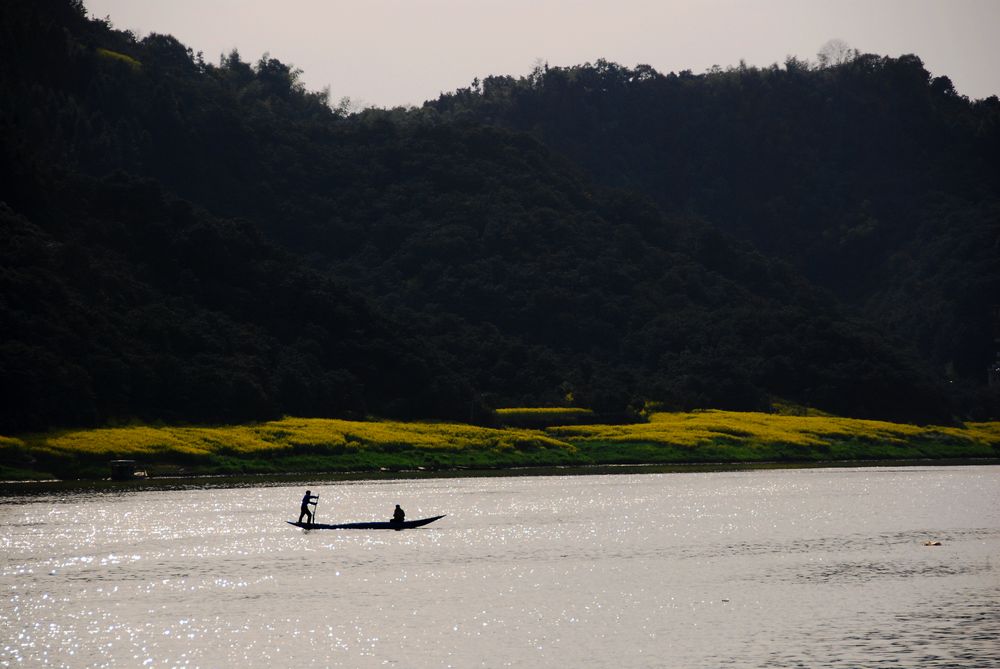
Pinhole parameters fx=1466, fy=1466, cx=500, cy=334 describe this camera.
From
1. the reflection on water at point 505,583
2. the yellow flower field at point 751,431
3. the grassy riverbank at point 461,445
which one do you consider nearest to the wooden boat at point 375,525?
the reflection on water at point 505,583

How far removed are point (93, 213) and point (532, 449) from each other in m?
63.6

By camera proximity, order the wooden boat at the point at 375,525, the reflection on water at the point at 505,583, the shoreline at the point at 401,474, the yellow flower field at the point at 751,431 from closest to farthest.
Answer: the reflection on water at the point at 505,583, the wooden boat at the point at 375,525, the shoreline at the point at 401,474, the yellow flower field at the point at 751,431

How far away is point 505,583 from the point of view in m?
54.0

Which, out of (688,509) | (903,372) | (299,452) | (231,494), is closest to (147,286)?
(299,452)

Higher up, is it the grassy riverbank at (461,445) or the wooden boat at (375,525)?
the grassy riverbank at (461,445)

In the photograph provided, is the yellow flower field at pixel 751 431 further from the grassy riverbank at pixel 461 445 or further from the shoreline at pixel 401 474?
the shoreline at pixel 401 474

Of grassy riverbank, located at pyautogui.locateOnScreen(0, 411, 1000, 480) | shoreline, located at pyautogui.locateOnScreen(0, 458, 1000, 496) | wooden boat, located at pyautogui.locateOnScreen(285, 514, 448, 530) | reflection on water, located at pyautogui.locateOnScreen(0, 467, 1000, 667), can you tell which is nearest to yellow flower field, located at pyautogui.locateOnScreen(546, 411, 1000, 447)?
grassy riverbank, located at pyautogui.locateOnScreen(0, 411, 1000, 480)

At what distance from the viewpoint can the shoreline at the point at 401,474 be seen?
96.0 meters

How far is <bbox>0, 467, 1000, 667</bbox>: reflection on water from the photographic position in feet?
134

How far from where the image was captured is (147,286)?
15612 centimetres

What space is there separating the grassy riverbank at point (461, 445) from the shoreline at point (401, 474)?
96cm

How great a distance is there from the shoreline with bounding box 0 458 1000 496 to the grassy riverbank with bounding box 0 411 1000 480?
0.96 m

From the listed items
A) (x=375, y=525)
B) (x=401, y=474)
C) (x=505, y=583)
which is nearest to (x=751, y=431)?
(x=401, y=474)

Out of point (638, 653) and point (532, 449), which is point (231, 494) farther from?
point (638, 653)
